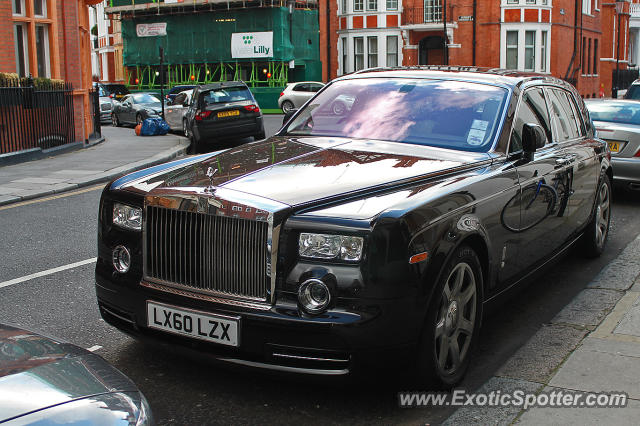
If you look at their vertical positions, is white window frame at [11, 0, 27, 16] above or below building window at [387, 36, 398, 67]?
below

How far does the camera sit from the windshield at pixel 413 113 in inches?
197

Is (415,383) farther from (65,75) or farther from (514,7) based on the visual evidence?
(514,7)

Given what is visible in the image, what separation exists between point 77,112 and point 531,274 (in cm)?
1532

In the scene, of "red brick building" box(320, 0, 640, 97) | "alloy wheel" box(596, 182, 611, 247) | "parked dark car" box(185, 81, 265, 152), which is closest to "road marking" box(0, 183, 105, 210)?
"parked dark car" box(185, 81, 265, 152)

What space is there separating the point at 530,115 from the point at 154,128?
62.6ft

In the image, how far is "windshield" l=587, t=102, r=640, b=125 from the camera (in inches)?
428

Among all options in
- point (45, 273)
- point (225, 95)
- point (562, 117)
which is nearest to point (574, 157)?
point (562, 117)

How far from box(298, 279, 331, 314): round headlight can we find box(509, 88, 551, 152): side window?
2.11 metres

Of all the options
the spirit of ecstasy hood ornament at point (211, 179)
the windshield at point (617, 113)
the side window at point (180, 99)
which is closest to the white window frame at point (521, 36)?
the side window at point (180, 99)

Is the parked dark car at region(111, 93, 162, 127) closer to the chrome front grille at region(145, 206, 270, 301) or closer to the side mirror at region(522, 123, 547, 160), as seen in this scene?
the side mirror at region(522, 123, 547, 160)

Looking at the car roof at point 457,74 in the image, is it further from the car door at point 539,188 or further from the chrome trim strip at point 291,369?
the chrome trim strip at point 291,369

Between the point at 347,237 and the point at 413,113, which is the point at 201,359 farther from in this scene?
the point at 413,113

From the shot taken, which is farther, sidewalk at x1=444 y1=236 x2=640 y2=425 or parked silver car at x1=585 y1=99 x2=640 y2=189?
parked silver car at x1=585 y1=99 x2=640 y2=189

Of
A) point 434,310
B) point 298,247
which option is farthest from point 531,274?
point 298,247
